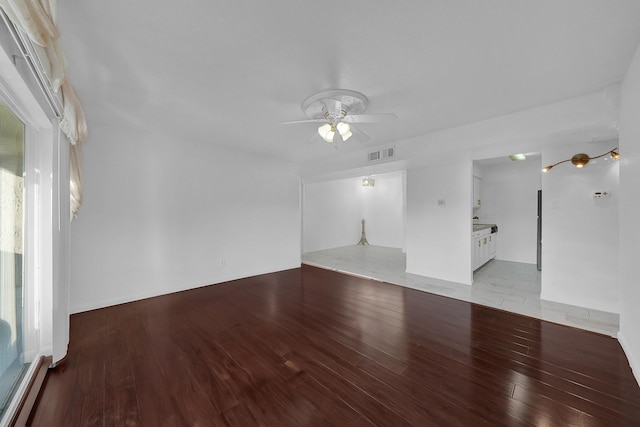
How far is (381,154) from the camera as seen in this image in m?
4.35

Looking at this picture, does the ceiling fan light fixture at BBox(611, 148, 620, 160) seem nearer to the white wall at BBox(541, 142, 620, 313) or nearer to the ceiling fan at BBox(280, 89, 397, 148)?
the white wall at BBox(541, 142, 620, 313)

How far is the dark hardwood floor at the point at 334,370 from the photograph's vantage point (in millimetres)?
1495

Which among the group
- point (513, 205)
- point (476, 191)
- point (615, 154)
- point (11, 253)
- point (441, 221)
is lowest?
point (11, 253)

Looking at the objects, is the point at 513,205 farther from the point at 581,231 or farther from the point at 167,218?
the point at 167,218

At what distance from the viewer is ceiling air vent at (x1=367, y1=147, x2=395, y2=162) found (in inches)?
166

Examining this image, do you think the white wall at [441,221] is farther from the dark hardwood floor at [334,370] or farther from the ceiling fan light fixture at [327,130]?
the ceiling fan light fixture at [327,130]

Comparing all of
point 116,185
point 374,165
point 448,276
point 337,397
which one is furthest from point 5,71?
point 448,276

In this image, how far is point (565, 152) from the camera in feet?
10.6

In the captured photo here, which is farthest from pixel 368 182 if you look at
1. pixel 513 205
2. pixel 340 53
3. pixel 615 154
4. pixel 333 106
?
pixel 340 53

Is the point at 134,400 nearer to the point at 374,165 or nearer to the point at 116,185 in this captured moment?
the point at 116,185

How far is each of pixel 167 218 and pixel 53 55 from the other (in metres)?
2.75

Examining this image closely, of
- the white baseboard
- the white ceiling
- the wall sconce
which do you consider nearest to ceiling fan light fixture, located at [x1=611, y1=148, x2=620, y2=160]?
the white ceiling

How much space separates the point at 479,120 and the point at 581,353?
2.76m

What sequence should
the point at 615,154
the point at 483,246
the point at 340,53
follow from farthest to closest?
the point at 483,246 → the point at 615,154 → the point at 340,53
